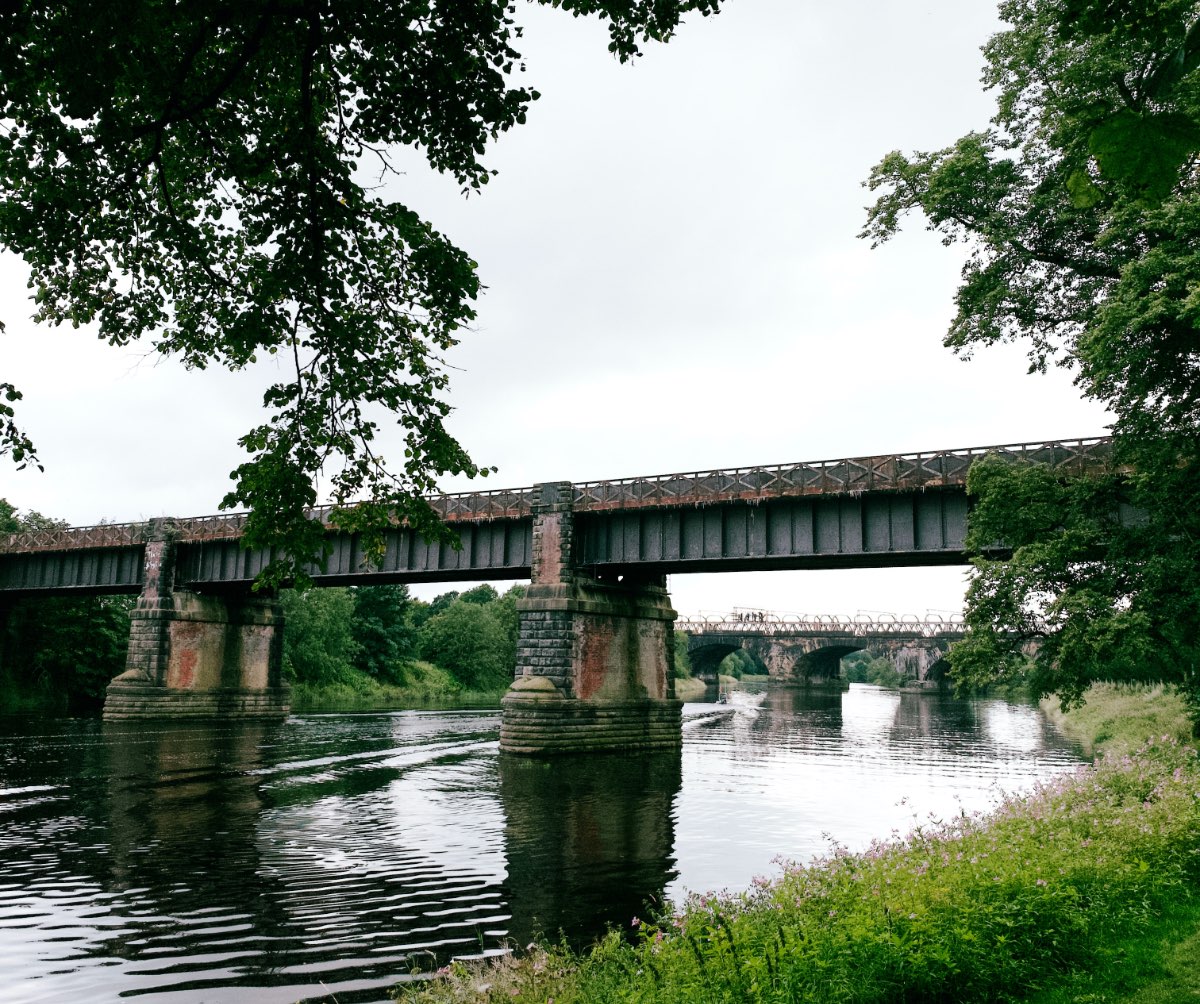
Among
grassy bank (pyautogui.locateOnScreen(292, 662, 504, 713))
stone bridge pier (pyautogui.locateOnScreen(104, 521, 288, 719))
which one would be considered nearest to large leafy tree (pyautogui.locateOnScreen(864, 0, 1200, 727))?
stone bridge pier (pyautogui.locateOnScreen(104, 521, 288, 719))

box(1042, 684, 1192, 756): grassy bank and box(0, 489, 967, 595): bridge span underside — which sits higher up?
box(0, 489, 967, 595): bridge span underside

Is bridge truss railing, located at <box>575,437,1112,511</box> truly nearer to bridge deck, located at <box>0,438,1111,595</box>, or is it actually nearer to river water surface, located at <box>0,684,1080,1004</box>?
bridge deck, located at <box>0,438,1111,595</box>

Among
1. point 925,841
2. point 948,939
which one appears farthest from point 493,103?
point 925,841

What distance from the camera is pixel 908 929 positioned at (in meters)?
8.27

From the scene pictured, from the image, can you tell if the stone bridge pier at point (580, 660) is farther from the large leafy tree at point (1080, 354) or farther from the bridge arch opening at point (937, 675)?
the bridge arch opening at point (937, 675)

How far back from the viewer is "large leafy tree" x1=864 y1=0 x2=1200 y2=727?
1884 cm

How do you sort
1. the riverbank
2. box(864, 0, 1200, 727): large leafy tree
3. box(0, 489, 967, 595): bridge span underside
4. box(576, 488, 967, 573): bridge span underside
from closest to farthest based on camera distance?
the riverbank
box(864, 0, 1200, 727): large leafy tree
box(576, 488, 967, 573): bridge span underside
box(0, 489, 967, 595): bridge span underside

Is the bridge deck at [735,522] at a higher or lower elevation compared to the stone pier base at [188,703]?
higher

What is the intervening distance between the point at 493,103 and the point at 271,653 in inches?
2065

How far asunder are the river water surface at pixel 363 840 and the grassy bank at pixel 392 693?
30.0m

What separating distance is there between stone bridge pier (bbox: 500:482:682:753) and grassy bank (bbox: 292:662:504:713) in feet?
112

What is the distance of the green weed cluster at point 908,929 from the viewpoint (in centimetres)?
784

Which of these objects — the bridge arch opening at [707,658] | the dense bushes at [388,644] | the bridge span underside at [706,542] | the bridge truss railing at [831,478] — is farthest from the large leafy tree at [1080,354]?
the bridge arch opening at [707,658]

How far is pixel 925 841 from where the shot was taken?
1335 centimetres
